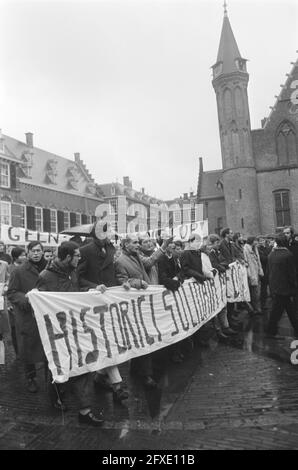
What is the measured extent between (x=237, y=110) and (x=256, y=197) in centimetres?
819

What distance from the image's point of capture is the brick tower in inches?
1394

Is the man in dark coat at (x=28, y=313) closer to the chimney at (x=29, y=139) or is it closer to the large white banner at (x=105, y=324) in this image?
the large white banner at (x=105, y=324)

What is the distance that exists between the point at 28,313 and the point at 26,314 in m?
0.04

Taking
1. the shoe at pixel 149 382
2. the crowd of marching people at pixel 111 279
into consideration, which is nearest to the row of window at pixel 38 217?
the crowd of marching people at pixel 111 279

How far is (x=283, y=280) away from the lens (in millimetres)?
7250

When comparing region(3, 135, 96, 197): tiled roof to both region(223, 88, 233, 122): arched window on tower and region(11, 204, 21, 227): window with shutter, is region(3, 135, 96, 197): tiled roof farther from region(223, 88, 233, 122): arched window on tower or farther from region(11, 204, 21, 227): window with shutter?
region(223, 88, 233, 122): arched window on tower

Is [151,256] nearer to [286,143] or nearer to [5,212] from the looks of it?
[5,212]

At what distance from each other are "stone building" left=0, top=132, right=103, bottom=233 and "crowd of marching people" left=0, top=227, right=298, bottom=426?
2543cm

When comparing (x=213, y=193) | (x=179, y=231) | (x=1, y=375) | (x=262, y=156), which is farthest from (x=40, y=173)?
(x=1, y=375)

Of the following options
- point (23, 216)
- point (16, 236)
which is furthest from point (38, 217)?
point (16, 236)

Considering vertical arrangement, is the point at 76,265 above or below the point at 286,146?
below

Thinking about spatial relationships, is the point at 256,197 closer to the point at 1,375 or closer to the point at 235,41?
the point at 235,41

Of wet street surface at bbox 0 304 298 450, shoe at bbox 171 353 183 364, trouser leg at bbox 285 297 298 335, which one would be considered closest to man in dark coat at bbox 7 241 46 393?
wet street surface at bbox 0 304 298 450

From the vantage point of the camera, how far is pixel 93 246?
16.9 feet
